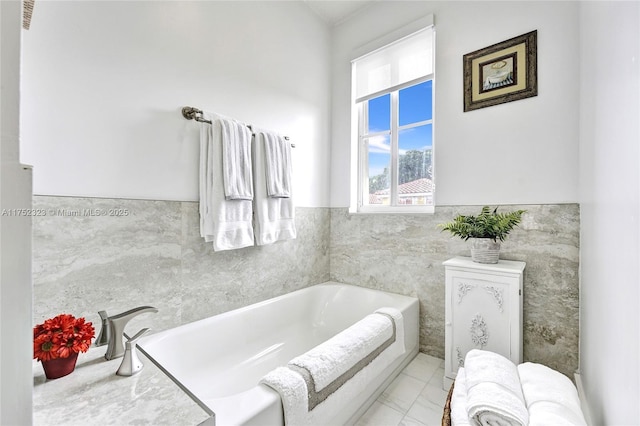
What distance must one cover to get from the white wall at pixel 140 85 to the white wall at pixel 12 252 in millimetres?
1163

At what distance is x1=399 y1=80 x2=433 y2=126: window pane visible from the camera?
2172 mm

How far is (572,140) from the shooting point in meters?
1.52

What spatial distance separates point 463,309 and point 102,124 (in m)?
2.17

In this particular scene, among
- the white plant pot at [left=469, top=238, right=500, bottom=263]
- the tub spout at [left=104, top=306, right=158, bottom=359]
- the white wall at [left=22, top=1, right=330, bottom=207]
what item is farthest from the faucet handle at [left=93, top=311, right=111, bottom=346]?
the white plant pot at [left=469, top=238, right=500, bottom=263]

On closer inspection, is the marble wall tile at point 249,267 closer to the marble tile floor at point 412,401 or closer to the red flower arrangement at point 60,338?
the red flower arrangement at point 60,338

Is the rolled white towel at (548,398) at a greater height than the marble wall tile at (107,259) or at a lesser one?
lesser

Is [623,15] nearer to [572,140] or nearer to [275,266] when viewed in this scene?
[572,140]

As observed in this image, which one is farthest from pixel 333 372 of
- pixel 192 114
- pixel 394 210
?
pixel 192 114

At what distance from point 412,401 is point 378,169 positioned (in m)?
1.76

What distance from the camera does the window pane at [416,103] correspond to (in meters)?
2.17

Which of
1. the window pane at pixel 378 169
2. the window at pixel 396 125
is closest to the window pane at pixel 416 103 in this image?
the window at pixel 396 125

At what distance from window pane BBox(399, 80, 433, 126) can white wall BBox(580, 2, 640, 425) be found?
930 mm

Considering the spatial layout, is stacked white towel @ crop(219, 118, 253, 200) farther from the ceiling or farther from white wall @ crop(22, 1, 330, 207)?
the ceiling

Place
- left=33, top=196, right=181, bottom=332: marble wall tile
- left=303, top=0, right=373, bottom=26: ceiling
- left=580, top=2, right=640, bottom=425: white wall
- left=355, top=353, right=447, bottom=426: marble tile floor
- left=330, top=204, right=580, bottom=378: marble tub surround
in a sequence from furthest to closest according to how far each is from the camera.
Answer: left=303, top=0, right=373, bottom=26: ceiling → left=330, top=204, right=580, bottom=378: marble tub surround → left=355, top=353, right=447, bottom=426: marble tile floor → left=33, top=196, right=181, bottom=332: marble wall tile → left=580, top=2, right=640, bottom=425: white wall
